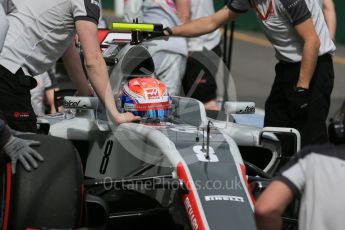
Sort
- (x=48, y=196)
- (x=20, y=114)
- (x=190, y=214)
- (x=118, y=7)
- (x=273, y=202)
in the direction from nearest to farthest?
1. (x=273, y=202)
2. (x=190, y=214)
3. (x=48, y=196)
4. (x=20, y=114)
5. (x=118, y=7)

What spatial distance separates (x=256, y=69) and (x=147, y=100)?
9.67 metres

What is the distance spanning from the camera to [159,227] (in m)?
5.23

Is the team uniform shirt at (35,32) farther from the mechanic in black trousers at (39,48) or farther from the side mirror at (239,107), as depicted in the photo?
the side mirror at (239,107)

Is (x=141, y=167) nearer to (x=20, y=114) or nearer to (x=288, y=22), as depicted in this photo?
(x=20, y=114)

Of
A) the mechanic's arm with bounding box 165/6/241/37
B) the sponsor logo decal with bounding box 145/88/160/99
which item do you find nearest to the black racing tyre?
the sponsor logo decal with bounding box 145/88/160/99

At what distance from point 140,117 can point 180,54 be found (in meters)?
2.92

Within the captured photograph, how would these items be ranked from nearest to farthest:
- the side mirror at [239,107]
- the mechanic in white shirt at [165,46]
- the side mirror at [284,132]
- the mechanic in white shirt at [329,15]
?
the side mirror at [284,132] → the side mirror at [239,107] → the mechanic in white shirt at [329,15] → the mechanic in white shirt at [165,46]

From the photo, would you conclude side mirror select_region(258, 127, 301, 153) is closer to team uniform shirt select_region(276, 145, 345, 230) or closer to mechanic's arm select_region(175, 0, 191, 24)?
team uniform shirt select_region(276, 145, 345, 230)

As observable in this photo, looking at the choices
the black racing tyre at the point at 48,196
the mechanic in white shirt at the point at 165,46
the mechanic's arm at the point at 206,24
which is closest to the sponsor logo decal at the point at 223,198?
the black racing tyre at the point at 48,196

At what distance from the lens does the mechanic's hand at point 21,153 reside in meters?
4.45

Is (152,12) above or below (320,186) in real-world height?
below

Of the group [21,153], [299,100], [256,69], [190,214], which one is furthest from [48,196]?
[256,69]

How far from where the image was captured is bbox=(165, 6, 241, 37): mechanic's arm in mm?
6598

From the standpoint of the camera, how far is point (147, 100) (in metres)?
5.26
